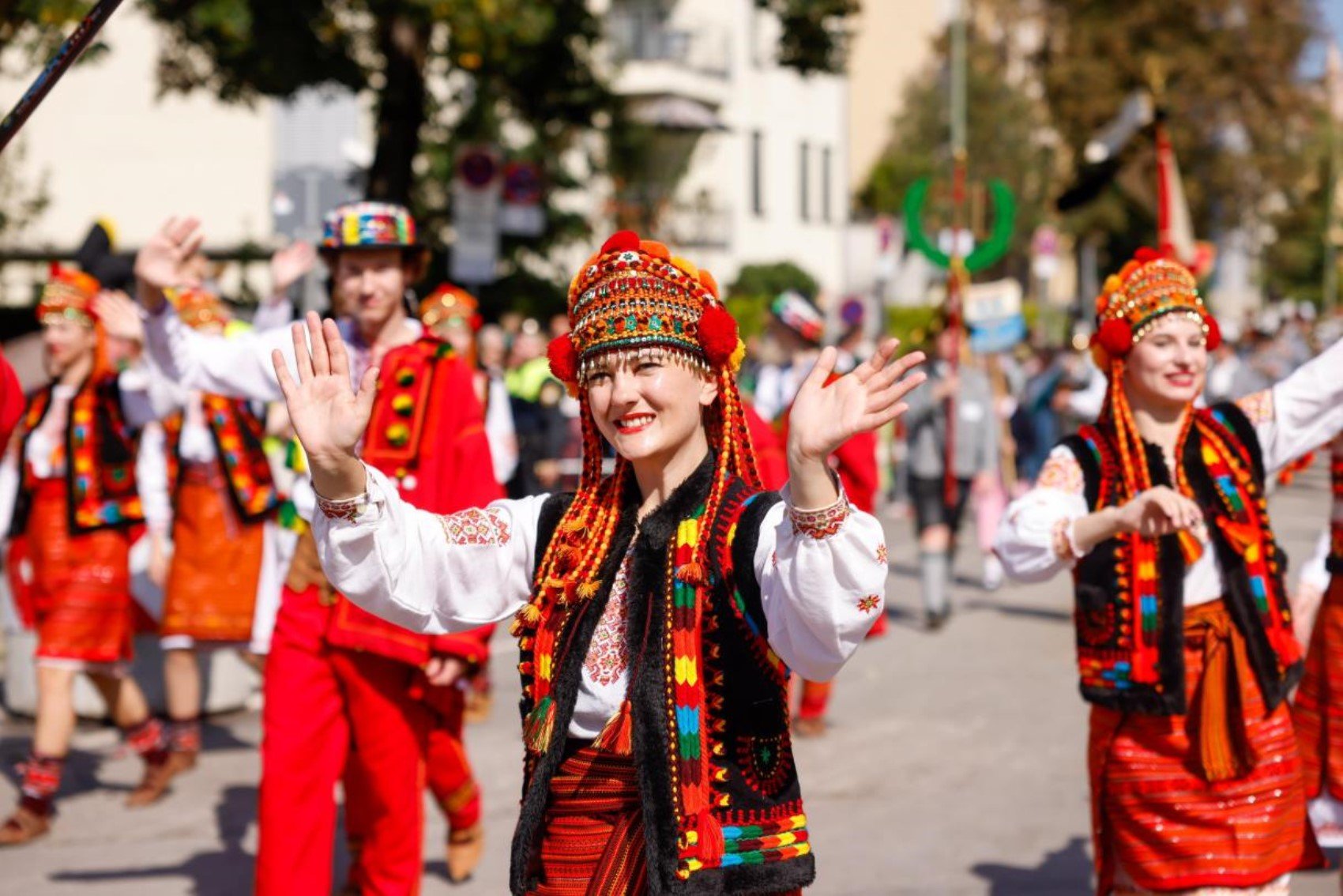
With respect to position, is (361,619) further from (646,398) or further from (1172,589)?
(1172,589)

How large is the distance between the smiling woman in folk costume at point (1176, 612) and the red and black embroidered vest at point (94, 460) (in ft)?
12.7

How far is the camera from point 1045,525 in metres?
4.61

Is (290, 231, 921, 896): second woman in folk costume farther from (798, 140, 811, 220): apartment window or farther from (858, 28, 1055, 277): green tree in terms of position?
(798, 140, 811, 220): apartment window

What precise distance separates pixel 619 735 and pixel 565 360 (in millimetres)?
730

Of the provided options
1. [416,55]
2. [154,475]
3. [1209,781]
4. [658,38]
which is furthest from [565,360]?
[658,38]

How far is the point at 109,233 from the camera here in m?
5.90

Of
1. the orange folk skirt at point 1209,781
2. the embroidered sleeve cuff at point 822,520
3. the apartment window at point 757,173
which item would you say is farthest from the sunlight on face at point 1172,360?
the apartment window at point 757,173

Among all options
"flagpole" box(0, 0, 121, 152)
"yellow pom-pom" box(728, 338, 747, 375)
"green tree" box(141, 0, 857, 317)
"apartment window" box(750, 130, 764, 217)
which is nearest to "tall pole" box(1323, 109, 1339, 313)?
"apartment window" box(750, 130, 764, 217)

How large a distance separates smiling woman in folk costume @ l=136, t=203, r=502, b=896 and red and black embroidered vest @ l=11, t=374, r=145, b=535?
176cm

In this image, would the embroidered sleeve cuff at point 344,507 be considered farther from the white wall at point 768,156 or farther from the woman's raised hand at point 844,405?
the white wall at point 768,156

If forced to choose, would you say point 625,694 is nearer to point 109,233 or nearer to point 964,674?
point 109,233

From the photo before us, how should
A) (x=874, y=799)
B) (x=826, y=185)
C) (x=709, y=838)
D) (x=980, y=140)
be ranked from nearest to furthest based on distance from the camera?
(x=709, y=838), (x=874, y=799), (x=980, y=140), (x=826, y=185)

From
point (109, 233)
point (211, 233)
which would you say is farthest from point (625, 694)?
point (211, 233)

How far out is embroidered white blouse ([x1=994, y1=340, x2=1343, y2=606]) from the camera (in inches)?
182
